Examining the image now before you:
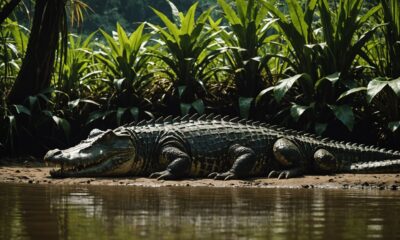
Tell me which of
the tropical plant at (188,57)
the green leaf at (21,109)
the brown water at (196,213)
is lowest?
the brown water at (196,213)

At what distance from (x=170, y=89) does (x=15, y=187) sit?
3814 mm

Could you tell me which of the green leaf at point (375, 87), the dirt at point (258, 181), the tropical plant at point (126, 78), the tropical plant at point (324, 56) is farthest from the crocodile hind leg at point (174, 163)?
the green leaf at point (375, 87)

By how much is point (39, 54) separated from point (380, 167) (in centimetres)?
430

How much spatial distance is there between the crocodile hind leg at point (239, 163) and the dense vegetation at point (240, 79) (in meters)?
0.77

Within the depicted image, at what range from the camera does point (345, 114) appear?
9484mm

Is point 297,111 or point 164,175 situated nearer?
point 164,175

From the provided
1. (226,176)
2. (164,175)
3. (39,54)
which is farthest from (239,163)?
(39,54)

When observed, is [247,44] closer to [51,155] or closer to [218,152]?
[218,152]

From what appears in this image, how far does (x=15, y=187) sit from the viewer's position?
286 inches

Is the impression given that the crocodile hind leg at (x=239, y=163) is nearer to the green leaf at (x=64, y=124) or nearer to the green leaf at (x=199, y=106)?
the green leaf at (x=199, y=106)

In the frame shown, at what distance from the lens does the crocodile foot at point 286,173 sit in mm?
8602

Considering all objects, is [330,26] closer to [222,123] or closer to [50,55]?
[222,123]

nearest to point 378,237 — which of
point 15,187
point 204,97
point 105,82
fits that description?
point 15,187

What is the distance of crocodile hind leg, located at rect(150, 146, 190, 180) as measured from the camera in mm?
8539
